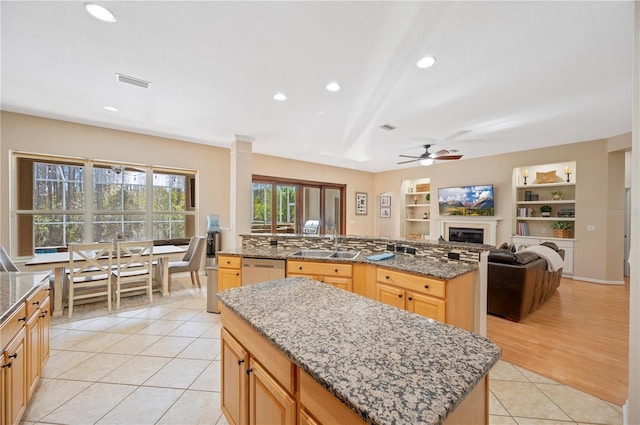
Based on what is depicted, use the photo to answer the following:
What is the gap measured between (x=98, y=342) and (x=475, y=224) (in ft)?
24.2

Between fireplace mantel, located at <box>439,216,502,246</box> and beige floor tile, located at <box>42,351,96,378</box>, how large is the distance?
23.8 feet

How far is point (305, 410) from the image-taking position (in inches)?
36.6

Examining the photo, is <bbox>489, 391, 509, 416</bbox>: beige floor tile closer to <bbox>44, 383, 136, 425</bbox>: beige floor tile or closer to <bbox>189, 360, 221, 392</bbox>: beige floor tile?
<bbox>189, 360, 221, 392</bbox>: beige floor tile

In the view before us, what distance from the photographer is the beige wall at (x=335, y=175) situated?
6.49 meters

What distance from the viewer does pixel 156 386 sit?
2059 mm

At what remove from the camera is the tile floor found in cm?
177

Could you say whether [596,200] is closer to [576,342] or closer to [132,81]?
[576,342]

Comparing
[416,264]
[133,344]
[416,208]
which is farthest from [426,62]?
[416,208]

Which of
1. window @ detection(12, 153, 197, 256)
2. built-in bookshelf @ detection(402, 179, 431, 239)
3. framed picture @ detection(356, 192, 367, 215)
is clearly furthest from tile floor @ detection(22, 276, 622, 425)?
framed picture @ detection(356, 192, 367, 215)

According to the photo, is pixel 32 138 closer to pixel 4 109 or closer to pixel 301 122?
pixel 4 109

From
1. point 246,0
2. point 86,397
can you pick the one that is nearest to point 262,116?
point 246,0

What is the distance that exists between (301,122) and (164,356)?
3.43 m

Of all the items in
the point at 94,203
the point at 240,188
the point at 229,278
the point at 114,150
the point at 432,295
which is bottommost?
the point at 229,278

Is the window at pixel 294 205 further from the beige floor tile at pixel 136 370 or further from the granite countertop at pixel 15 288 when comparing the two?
the granite countertop at pixel 15 288
